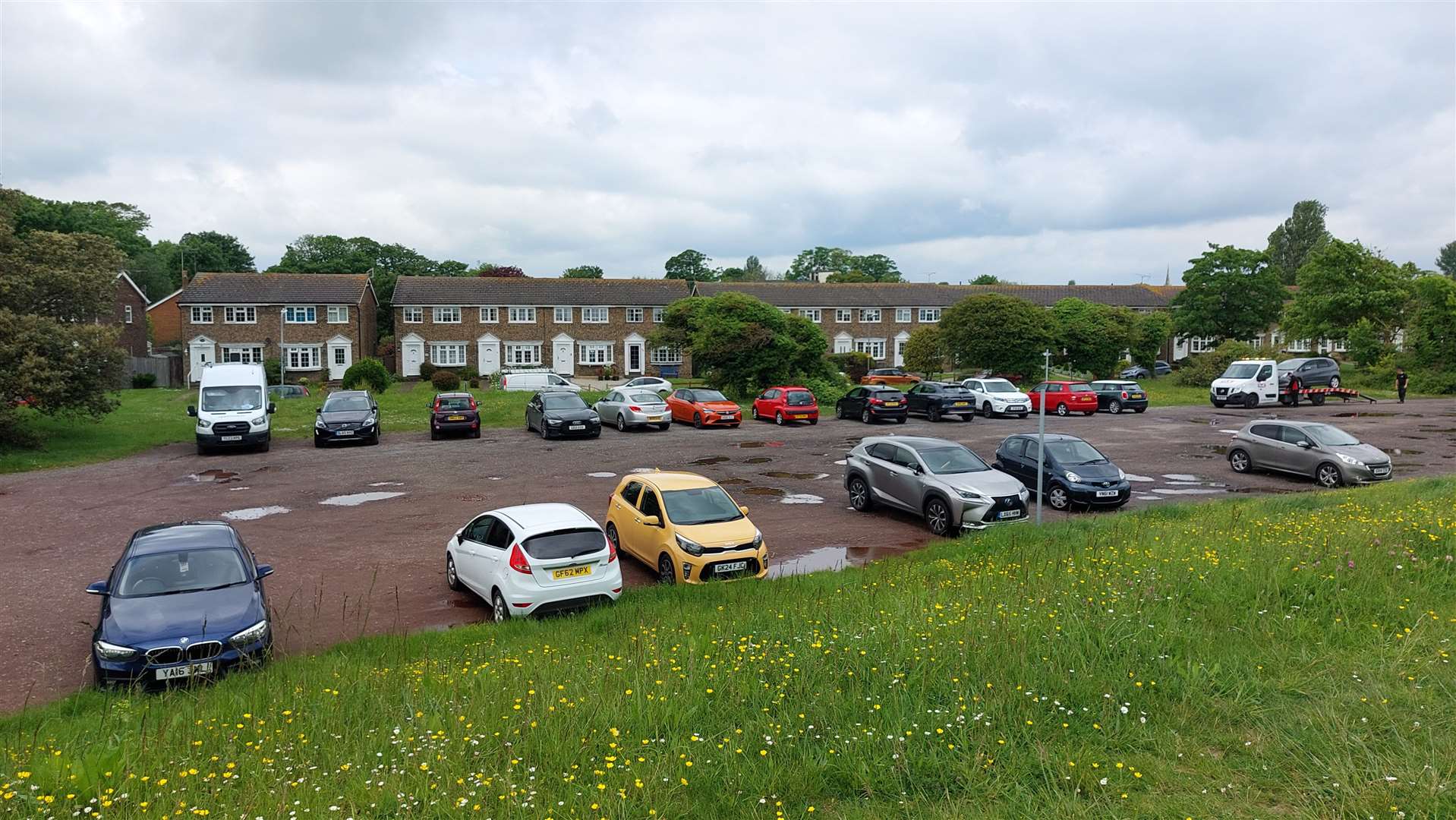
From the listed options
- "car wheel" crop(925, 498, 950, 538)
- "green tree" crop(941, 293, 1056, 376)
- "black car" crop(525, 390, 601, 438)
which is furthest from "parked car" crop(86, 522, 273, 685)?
"green tree" crop(941, 293, 1056, 376)

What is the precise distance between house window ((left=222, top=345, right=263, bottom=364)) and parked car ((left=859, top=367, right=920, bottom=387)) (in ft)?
139

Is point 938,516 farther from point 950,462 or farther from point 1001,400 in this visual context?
point 1001,400

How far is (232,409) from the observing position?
26688 millimetres

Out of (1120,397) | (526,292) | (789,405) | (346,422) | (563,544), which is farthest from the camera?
(526,292)

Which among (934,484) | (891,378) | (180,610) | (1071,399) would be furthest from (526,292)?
(180,610)

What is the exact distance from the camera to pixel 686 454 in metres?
25.5

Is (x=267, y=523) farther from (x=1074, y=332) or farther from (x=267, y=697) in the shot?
(x=1074, y=332)

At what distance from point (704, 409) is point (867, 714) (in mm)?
27024

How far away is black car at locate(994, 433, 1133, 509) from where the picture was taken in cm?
1675

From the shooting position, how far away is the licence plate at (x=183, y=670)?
8211mm

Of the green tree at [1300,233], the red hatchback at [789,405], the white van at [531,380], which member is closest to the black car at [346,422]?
the red hatchback at [789,405]

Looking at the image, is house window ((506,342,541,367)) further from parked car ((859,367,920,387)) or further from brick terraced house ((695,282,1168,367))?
parked car ((859,367,920,387))

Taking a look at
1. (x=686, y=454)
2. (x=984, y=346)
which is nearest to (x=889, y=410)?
(x=686, y=454)

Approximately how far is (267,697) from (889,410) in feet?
95.6
